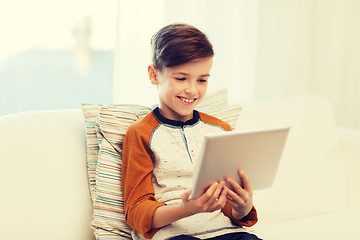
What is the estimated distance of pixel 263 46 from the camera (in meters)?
2.60

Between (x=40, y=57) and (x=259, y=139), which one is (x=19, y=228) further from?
(x=40, y=57)

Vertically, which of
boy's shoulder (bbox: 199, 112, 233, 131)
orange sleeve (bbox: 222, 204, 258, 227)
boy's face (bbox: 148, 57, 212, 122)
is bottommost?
orange sleeve (bbox: 222, 204, 258, 227)

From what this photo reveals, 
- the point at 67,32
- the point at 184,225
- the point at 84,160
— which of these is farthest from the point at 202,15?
the point at 184,225

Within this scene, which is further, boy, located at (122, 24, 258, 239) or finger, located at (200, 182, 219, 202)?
boy, located at (122, 24, 258, 239)

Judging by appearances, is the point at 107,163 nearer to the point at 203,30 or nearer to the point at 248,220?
the point at 248,220

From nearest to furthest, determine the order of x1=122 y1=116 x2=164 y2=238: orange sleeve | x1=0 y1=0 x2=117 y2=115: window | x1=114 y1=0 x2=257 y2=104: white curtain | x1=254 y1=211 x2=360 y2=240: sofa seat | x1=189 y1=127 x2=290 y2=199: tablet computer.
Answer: x1=189 y1=127 x2=290 y2=199: tablet computer < x1=122 y1=116 x2=164 y2=238: orange sleeve < x1=254 y1=211 x2=360 y2=240: sofa seat < x1=114 y1=0 x2=257 y2=104: white curtain < x1=0 y1=0 x2=117 y2=115: window

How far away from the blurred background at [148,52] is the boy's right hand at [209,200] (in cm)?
105

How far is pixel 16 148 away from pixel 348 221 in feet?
3.95

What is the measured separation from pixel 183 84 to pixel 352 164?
935mm

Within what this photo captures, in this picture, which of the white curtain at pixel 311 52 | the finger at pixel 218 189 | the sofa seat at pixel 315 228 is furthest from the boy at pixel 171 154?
the white curtain at pixel 311 52

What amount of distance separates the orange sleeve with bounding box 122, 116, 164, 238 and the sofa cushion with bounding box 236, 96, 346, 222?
1.74 ft

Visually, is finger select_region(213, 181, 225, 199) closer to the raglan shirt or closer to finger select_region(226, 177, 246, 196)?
finger select_region(226, 177, 246, 196)

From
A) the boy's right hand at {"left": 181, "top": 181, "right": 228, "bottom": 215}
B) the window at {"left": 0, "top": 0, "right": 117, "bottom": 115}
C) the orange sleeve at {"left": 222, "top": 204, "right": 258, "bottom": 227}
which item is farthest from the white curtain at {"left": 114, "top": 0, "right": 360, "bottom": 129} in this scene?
the boy's right hand at {"left": 181, "top": 181, "right": 228, "bottom": 215}

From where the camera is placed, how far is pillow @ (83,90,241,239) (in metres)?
1.40
